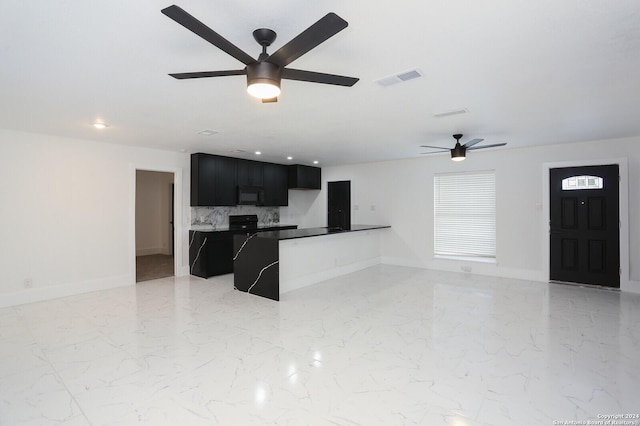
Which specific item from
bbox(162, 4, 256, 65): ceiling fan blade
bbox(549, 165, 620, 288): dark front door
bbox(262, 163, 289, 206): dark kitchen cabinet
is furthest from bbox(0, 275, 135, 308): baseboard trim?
bbox(549, 165, 620, 288): dark front door

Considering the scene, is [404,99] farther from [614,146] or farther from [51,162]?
[51,162]

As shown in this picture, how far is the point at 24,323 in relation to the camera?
12.0 ft

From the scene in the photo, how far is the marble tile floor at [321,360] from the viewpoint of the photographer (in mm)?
2100

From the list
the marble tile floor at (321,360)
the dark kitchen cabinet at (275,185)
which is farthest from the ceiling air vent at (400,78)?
the dark kitchen cabinet at (275,185)

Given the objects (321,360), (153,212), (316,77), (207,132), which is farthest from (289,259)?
(153,212)

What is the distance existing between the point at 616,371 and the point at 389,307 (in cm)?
217

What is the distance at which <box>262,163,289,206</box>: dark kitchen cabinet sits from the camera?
7422 millimetres

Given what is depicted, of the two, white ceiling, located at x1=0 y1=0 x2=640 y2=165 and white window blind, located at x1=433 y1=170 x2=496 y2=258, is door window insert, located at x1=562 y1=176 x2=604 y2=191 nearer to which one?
white ceiling, located at x1=0 y1=0 x2=640 y2=165

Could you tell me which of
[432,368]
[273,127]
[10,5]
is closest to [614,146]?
[432,368]

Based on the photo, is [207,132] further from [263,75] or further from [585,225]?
[585,225]

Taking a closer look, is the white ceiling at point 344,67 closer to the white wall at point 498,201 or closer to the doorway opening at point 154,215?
the white wall at point 498,201

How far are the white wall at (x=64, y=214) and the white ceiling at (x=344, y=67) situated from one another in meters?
0.47

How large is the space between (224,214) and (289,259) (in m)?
2.54

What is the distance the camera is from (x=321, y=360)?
2762 millimetres
